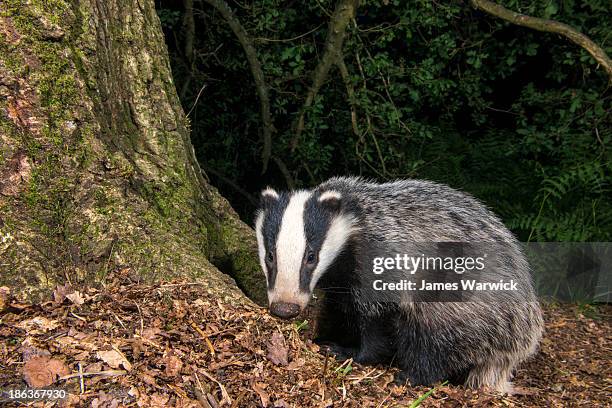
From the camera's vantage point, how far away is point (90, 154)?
3500 mm

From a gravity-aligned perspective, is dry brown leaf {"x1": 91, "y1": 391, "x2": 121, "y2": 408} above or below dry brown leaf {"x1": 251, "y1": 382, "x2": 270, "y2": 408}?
above

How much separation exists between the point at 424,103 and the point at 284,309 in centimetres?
560

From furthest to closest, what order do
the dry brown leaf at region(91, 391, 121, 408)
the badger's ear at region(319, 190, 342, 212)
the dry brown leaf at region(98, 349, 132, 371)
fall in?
1. the badger's ear at region(319, 190, 342, 212)
2. the dry brown leaf at region(98, 349, 132, 371)
3. the dry brown leaf at region(91, 391, 121, 408)

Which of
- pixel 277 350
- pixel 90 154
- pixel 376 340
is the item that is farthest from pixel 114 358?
pixel 376 340

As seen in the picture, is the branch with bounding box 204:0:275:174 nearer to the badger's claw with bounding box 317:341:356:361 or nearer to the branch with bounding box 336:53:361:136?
the branch with bounding box 336:53:361:136

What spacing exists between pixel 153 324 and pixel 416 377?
6.82ft

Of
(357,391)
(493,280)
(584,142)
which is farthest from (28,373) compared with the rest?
(584,142)

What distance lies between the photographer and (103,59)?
12.2 ft

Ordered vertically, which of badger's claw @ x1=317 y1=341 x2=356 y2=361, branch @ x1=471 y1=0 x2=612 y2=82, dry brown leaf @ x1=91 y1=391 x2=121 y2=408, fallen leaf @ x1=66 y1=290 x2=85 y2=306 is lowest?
badger's claw @ x1=317 y1=341 x2=356 y2=361

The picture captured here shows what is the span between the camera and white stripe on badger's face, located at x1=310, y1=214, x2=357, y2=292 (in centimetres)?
434

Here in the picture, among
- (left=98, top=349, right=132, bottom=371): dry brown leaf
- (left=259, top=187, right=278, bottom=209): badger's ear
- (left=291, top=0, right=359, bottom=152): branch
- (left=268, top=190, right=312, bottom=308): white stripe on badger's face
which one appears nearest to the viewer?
(left=98, top=349, right=132, bottom=371): dry brown leaf

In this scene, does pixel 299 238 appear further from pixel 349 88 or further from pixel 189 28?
pixel 189 28

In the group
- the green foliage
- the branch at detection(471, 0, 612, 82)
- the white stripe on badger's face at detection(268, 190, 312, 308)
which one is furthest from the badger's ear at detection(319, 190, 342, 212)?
the branch at detection(471, 0, 612, 82)

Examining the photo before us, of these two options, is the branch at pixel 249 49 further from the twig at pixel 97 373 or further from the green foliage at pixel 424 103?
the twig at pixel 97 373
